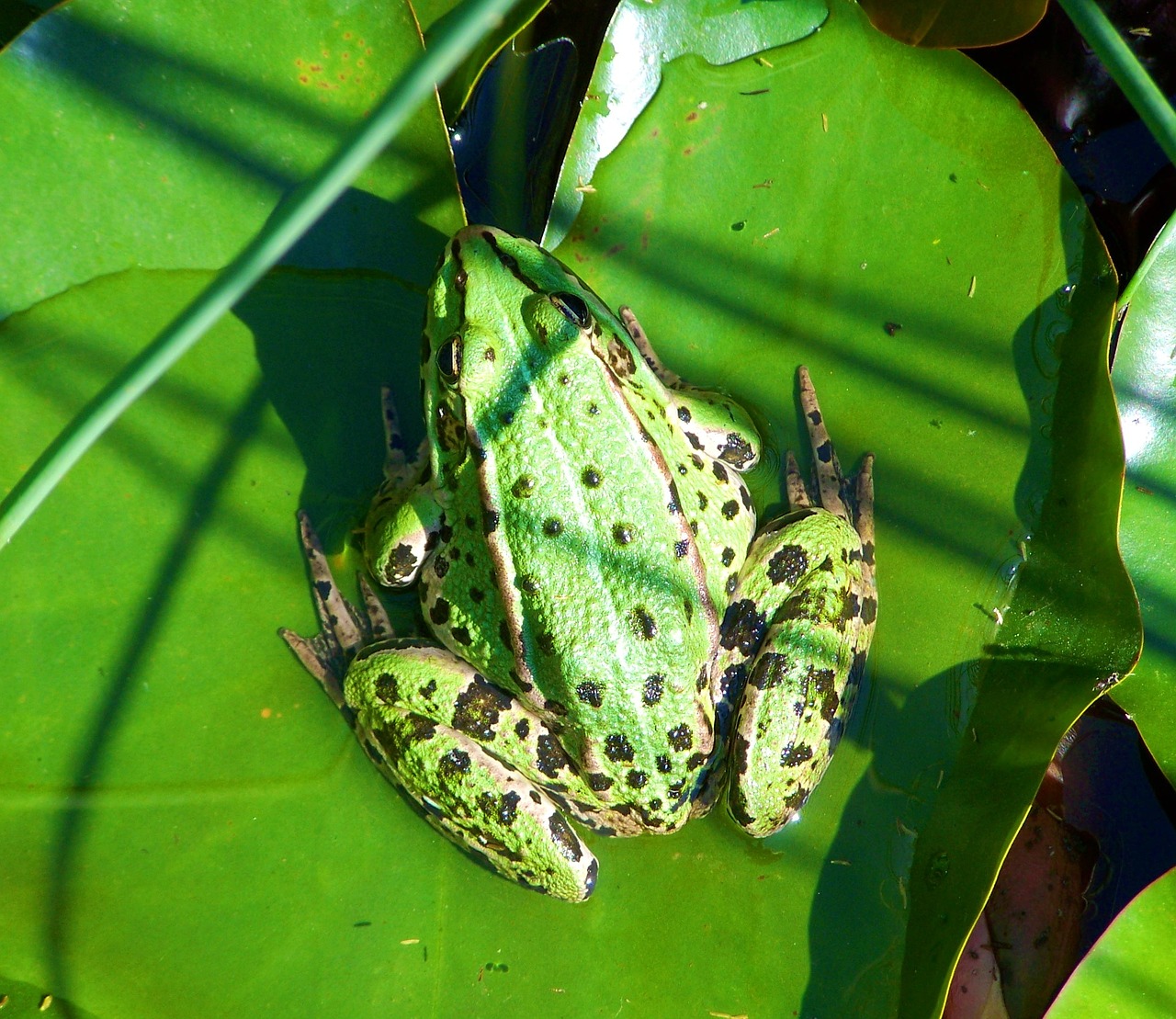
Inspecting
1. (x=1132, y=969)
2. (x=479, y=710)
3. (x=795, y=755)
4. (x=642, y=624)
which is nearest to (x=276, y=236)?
(x=642, y=624)

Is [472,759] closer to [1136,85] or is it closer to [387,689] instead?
[387,689]

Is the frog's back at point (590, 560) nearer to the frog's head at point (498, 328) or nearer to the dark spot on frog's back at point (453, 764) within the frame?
the frog's head at point (498, 328)

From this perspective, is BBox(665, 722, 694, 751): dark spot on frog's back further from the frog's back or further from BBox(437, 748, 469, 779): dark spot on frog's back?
BBox(437, 748, 469, 779): dark spot on frog's back

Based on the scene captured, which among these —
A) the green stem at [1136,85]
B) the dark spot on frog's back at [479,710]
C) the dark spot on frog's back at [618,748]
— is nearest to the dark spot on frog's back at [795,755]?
the dark spot on frog's back at [618,748]

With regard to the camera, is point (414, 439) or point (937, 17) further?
point (414, 439)

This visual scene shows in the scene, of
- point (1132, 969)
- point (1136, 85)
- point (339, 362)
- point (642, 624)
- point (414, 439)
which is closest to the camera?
point (1136, 85)
